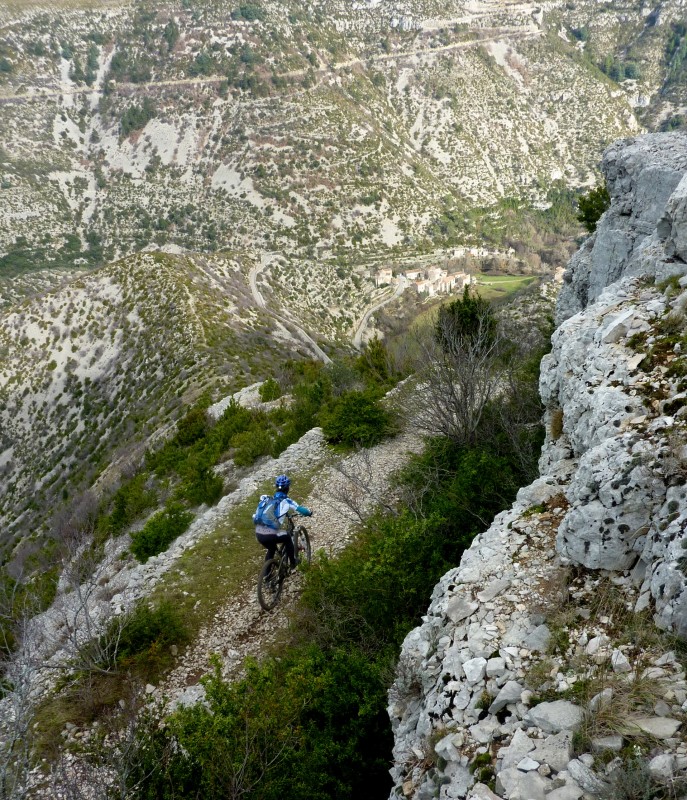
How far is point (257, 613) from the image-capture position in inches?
375

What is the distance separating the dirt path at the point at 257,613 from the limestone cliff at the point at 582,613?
Answer: 4239 millimetres

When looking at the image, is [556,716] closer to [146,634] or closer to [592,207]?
[146,634]

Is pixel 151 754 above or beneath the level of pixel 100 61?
beneath

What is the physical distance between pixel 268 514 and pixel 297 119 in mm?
121362

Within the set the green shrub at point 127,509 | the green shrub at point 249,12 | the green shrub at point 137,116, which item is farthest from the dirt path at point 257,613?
the green shrub at point 249,12

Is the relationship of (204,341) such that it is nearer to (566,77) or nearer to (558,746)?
(558,746)

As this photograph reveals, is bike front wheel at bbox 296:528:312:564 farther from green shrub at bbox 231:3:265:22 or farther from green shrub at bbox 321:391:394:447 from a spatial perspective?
green shrub at bbox 231:3:265:22

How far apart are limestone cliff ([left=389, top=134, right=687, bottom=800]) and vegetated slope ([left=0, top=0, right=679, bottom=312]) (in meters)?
78.2

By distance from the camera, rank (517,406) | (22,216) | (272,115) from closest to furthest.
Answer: (517,406) < (22,216) < (272,115)

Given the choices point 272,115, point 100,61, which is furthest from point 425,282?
point 100,61

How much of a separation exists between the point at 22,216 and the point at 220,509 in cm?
10945

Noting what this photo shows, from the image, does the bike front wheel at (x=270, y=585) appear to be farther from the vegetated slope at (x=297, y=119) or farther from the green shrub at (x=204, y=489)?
the vegetated slope at (x=297, y=119)

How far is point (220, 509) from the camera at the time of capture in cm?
1312

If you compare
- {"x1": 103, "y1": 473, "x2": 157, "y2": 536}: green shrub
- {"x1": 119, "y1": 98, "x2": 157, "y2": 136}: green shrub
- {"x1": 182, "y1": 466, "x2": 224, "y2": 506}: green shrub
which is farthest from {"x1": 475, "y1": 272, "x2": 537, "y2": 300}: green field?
{"x1": 119, "y1": 98, "x2": 157, "y2": 136}: green shrub
